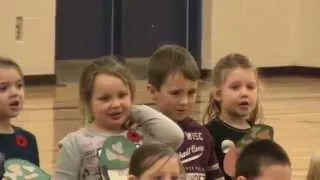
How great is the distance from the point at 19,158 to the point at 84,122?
28 centimetres

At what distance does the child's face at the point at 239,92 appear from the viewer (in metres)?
3.73

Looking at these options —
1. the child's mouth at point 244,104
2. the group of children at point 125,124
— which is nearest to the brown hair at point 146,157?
the group of children at point 125,124

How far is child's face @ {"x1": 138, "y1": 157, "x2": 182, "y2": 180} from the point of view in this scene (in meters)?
2.63

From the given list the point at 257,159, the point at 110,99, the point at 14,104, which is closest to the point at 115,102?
the point at 110,99

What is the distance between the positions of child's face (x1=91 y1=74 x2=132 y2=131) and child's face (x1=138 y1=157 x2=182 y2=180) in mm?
570

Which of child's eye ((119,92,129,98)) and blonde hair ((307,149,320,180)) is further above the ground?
child's eye ((119,92,129,98))

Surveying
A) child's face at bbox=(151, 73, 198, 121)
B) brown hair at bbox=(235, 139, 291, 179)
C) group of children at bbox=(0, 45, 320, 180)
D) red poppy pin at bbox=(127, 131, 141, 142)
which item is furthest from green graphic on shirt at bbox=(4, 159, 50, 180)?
brown hair at bbox=(235, 139, 291, 179)

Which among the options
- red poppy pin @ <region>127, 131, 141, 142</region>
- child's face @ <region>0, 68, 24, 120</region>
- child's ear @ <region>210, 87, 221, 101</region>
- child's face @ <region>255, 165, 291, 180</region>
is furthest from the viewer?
child's ear @ <region>210, 87, 221, 101</region>

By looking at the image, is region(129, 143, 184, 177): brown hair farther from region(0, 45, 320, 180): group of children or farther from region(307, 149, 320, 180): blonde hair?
region(307, 149, 320, 180): blonde hair

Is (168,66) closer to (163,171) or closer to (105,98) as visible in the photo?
(105,98)

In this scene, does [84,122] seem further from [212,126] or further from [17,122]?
[17,122]

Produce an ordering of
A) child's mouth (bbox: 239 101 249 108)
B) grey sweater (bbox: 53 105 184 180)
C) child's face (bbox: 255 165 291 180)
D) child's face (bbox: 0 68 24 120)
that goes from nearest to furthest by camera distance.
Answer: child's face (bbox: 255 165 291 180)
grey sweater (bbox: 53 105 184 180)
child's face (bbox: 0 68 24 120)
child's mouth (bbox: 239 101 249 108)

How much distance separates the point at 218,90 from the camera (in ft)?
12.6

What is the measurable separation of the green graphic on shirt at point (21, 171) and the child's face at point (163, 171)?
28.2 inches
